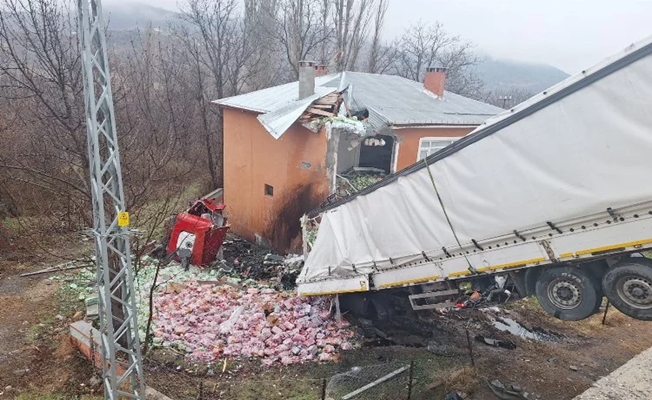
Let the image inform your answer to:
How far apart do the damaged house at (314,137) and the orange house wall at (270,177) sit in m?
0.03

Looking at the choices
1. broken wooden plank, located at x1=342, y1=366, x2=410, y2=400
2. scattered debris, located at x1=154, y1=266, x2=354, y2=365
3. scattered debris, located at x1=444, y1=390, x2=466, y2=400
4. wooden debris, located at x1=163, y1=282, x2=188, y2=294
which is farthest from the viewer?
wooden debris, located at x1=163, y1=282, x2=188, y2=294

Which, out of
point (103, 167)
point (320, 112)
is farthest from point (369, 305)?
point (103, 167)

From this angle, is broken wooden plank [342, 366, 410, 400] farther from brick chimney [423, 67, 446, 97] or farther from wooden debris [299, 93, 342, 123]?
brick chimney [423, 67, 446, 97]

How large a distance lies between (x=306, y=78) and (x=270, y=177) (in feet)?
11.0

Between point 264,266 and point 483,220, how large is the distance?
7.74 metres

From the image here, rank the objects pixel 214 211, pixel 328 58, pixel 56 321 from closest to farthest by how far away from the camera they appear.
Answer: pixel 56 321 < pixel 214 211 < pixel 328 58

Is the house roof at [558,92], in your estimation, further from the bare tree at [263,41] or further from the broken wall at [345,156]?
the bare tree at [263,41]

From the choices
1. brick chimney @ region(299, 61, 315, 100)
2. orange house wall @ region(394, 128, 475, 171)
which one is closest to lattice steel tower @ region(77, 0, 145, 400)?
brick chimney @ region(299, 61, 315, 100)

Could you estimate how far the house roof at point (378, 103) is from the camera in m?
11.8

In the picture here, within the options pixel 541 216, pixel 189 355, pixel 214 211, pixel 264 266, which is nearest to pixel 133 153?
pixel 214 211

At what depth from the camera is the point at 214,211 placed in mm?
13289

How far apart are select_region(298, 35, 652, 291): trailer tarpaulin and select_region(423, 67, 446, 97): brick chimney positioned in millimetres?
10131

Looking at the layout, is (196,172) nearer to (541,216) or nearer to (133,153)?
(133,153)

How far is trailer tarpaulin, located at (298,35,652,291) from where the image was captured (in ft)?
14.2
